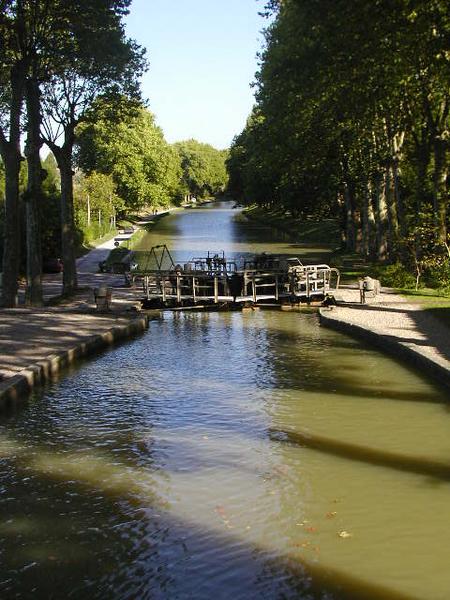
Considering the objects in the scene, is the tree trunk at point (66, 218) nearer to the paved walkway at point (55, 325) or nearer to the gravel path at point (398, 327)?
the paved walkway at point (55, 325)

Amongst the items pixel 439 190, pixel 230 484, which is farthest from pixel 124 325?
pixel 439 190

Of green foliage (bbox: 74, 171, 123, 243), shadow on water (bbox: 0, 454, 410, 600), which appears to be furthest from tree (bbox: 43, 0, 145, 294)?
green foliage (bbox: 74, 171, 123, 243)

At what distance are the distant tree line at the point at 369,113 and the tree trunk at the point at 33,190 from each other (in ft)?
30.7

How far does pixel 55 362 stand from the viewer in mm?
17078

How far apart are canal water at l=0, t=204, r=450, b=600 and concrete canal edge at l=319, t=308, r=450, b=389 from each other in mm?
312

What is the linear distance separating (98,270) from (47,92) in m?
12.6

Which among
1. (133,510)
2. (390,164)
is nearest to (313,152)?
(390,164)

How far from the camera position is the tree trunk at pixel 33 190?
2493cm

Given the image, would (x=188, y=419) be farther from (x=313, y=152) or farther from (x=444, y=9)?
(x=313, y=152)

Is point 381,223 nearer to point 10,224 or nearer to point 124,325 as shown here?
point 124,325

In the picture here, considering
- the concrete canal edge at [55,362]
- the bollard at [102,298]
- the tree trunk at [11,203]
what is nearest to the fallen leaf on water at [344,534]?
the concrete canal edge at [55,362]

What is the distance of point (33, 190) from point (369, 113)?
13295mm

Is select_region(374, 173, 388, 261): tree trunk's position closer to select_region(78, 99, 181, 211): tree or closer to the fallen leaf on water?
the fallen leaf on water

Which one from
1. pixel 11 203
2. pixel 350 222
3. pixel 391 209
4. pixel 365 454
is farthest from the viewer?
pixel 350 222
